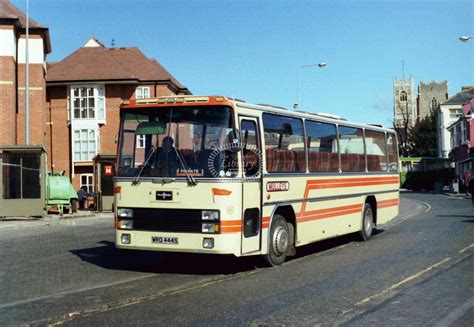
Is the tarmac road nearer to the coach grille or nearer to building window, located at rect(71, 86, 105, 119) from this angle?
the coach grille

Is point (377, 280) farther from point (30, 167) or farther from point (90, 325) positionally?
point (30, 167)

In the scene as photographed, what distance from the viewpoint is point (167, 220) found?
381 inches

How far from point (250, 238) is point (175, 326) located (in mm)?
3651

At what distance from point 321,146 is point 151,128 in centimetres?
408

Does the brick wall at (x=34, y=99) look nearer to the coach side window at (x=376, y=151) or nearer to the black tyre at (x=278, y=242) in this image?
the coach side window at (x=376, y=151)

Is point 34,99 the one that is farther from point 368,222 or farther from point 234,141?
point 234,141

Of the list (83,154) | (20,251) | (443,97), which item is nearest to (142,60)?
(83,154)

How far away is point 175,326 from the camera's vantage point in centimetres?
630

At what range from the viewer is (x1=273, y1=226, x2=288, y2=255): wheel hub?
34.6ft

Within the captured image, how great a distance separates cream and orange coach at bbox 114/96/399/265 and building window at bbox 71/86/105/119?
36.4 m

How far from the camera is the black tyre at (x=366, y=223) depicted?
48.4 ft

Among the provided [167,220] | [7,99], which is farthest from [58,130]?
[167,220]

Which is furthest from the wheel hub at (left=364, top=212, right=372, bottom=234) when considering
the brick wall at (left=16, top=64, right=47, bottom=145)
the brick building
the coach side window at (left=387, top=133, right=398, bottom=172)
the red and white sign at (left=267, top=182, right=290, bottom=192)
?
the brick wall at (left=16, top=64, right=47, bottom=145)

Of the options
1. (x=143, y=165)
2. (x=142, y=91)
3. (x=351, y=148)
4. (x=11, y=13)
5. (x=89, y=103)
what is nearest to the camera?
(x=143, y=165)
